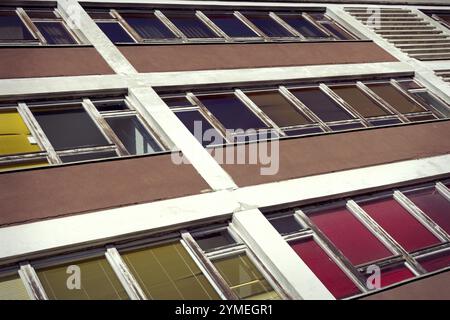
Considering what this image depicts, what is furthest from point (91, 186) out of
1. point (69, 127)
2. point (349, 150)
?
point (349, 150)

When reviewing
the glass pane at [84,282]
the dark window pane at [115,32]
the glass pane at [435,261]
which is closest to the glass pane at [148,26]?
the dark window pane at [115,32]

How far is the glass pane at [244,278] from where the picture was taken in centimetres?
938

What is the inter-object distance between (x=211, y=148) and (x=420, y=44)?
9.45 metres

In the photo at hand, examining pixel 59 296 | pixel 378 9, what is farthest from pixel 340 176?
pixel 378 9

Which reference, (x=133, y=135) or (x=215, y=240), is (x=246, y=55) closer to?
(x=133, y=135)

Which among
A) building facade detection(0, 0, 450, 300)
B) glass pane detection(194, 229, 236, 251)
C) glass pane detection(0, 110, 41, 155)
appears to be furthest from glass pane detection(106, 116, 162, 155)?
glass pane detection(194, 229, 236, 251)

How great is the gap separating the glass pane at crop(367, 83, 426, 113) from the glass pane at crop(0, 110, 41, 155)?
8.85m

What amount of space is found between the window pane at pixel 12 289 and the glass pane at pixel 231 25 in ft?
31.7

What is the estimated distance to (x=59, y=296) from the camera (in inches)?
333

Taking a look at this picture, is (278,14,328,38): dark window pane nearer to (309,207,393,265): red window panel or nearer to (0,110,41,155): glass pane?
(309,207,393,265): red window panel

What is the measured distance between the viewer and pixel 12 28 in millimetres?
14039

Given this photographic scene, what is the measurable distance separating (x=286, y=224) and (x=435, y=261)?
9.12 feet

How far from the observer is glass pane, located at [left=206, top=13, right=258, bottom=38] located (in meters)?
16.5

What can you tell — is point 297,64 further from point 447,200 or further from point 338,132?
point 447,200
